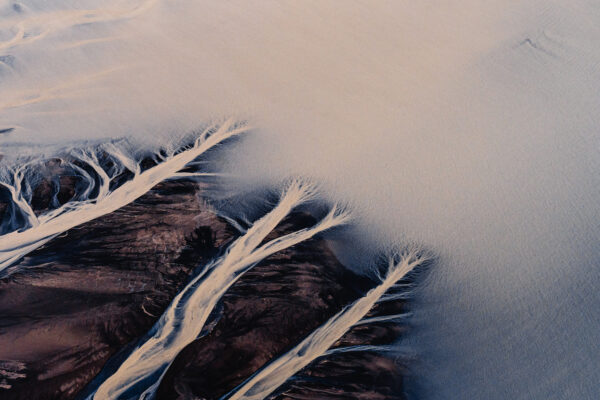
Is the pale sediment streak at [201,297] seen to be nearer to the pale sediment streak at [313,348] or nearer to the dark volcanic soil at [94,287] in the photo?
the dark volcanic soil at [94,287]

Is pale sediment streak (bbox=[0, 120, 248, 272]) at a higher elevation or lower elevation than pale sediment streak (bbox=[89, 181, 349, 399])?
higher

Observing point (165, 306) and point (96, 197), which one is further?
point (96, 197)

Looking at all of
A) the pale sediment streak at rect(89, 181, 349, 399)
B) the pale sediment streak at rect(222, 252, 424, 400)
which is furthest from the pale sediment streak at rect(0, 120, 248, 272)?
the pale sediment streak at rect(222, 252, 424, 400)

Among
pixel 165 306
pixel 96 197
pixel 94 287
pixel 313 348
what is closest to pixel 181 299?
pixel 165 306

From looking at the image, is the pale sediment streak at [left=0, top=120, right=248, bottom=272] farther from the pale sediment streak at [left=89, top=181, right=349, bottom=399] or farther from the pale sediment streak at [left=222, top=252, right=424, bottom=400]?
the pale sediment streak at [left=222, top=252, right=424, bottom=400]

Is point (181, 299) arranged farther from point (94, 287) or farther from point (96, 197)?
point (96, 197)

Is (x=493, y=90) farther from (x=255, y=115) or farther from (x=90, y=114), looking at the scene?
(x=90, y=114)
